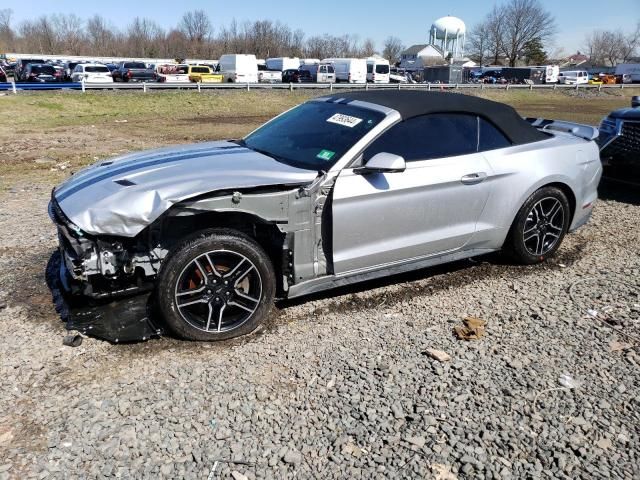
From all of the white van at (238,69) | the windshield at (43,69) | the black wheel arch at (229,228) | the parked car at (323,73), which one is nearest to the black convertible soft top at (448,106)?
the black wheel arch at (229,228)

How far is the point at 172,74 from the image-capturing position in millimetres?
39156

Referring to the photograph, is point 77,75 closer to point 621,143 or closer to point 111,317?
point 621,143

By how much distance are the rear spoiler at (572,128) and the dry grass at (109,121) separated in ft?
25.1

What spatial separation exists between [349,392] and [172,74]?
131 ft

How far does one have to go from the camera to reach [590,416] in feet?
9.68

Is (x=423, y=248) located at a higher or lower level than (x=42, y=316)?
higher

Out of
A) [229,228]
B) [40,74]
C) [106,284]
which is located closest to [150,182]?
[229,228]

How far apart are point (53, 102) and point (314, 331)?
2286 centimetres

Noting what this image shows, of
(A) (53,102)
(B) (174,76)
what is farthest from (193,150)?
(B) (174,76)

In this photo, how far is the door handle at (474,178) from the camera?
4309 millimetres

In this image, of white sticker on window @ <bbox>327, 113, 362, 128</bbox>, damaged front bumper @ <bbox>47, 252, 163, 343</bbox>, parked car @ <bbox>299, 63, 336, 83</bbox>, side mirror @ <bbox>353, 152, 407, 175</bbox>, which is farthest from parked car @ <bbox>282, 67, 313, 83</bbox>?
damaged front bumper @ <bbox>47, 252, 163, 343</bbox>

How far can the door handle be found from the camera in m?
4.31

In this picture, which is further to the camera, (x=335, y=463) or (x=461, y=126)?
(x=461, y=126)

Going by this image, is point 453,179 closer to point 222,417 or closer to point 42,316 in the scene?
point 222,417
